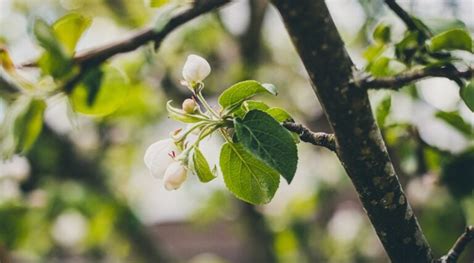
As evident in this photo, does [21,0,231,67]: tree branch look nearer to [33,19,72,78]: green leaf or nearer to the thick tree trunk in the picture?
[33,19,72,78]: green leaf

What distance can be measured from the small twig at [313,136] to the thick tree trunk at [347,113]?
0.6 inches

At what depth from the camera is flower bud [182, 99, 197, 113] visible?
0.62m

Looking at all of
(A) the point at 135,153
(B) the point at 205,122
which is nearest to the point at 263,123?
(B) the point at 205,122

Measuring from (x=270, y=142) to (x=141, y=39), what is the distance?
0.44 m

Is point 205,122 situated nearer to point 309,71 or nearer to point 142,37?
point 309,71

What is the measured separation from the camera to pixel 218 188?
2.81 m

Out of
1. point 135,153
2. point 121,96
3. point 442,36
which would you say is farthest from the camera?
point 135,153

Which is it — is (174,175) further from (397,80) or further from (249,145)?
(397,80)

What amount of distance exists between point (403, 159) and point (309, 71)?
61 cm

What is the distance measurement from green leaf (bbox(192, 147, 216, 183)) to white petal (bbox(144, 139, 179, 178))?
0.12 ft

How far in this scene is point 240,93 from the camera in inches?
24.9

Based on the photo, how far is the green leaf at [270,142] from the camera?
577 mm

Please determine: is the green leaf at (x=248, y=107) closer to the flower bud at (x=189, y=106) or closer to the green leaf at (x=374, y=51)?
the flower bud at (x=189, y=106)

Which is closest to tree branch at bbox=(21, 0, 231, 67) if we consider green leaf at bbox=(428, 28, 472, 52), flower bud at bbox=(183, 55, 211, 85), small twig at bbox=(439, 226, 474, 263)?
flower bud at bbox=(183, 55, 211, 85)
